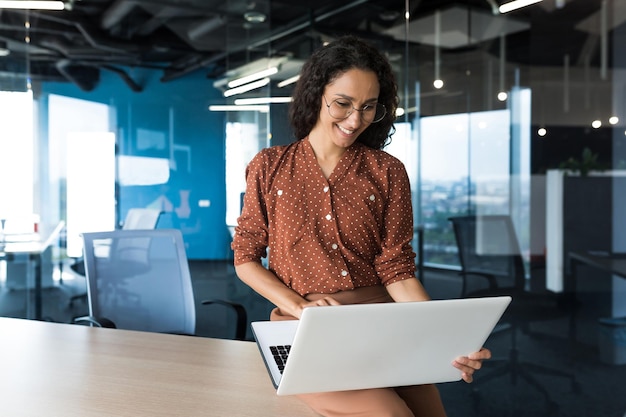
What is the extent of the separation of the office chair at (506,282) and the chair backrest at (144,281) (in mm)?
1833

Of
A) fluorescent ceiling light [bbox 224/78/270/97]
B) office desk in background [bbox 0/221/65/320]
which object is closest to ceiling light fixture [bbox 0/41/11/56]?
office desk in background [bbox 0/221/65/320]

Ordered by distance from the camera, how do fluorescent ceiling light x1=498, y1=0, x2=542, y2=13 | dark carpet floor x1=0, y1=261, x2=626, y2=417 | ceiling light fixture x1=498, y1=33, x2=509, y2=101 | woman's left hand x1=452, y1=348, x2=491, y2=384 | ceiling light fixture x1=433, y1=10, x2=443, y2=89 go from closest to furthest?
woman's left hand x1=452, y1=348, x2=491, y2=384, dark carpet floor x1=0, y1=261, x2=626, y2=417, fluorescent ceiling light x1=498, y1=0, x2=542, y2=13, ceiling light fixture x1=498, y1=33, x2=509, y2=101, ceiling light fixture x1=433, y1=10, x2=443, y2=89

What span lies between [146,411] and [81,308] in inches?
149

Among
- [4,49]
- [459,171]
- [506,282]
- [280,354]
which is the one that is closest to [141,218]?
[4,49]

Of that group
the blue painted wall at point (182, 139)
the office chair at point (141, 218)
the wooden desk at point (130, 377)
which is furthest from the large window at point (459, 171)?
the wooden desk at point (130, 377)

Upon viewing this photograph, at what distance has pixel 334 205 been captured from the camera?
5.65ft

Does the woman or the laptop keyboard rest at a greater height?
the woman

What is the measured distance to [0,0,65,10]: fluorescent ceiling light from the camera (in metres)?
4.61

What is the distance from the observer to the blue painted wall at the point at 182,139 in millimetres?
4551

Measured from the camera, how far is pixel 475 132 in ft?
13.5

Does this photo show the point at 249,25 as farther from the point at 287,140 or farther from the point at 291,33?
→ the point at 287,140

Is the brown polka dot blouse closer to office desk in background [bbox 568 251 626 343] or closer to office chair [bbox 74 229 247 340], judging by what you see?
office chair [bbox 74 229 247 340]

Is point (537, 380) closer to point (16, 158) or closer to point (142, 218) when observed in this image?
point (142, 218)

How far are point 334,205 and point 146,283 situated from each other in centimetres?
141
